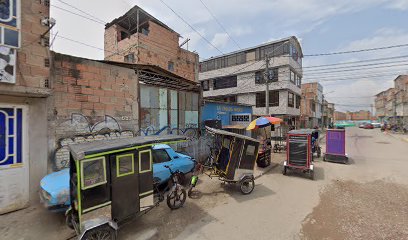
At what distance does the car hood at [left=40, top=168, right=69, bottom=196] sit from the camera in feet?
15.4

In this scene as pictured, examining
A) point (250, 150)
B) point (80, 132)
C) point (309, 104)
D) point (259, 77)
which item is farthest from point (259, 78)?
point (80, 132)

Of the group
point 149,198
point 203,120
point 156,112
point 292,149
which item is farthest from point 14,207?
point 292,149

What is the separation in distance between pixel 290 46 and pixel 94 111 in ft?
85.3

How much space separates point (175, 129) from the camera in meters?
10.5

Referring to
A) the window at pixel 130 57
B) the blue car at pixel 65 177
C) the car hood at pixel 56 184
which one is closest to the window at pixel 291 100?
the window at pixel 130 57

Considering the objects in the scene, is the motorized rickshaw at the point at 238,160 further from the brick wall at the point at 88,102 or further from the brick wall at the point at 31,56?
the brick wall at the point at 31,56

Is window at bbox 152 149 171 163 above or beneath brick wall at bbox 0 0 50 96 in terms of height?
beneath

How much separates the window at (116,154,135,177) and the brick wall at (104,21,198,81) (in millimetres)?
14502

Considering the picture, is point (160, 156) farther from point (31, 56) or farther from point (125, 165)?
point (31, 56)

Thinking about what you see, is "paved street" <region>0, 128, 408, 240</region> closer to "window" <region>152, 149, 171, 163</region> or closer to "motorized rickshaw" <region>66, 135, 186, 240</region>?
"motorized rickshaw" <region>66, 135, 186, 240</region>

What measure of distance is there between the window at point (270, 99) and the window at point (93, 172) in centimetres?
2575

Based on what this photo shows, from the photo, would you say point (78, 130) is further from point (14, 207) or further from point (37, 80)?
point (14, 207)

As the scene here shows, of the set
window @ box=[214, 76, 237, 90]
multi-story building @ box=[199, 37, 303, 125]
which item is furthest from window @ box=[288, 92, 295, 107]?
window @ box=[214, 76, 237, 90]

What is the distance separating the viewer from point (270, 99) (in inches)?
1059
